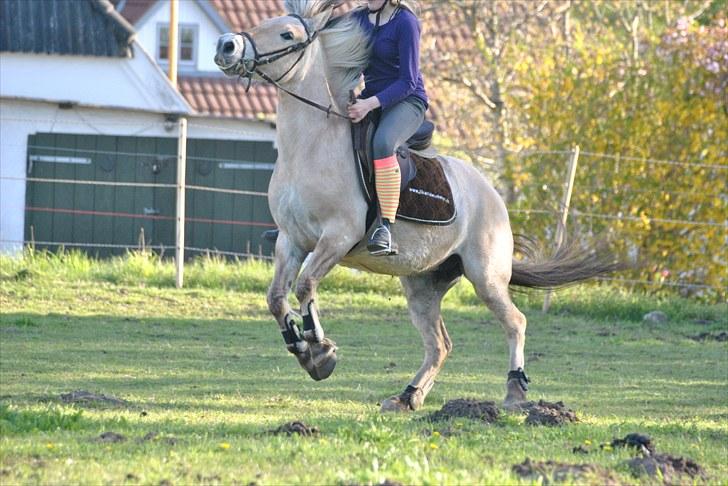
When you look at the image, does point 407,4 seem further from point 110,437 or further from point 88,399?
point 110,437

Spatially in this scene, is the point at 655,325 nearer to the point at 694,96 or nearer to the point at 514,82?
the point at 694,96

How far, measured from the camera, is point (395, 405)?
9.34m

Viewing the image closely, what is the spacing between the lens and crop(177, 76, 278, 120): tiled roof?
28.9m

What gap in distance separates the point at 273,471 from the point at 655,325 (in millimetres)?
11360

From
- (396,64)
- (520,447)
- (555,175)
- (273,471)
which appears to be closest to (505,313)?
(396,64)

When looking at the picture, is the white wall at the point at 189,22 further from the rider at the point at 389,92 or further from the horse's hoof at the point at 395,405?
the horse's hoof at the point at 395,405

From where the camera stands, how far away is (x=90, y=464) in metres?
6.04

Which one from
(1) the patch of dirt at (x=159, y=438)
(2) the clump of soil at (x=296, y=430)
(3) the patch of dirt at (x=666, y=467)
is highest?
(3) the patch of dirt at (x=666, y=467)

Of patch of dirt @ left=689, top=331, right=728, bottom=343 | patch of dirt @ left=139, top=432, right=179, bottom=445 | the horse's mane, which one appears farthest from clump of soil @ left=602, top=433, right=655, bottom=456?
patch of dirt @ left=689, top=331, right=728, bottom=343

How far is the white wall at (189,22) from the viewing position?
1174 inches

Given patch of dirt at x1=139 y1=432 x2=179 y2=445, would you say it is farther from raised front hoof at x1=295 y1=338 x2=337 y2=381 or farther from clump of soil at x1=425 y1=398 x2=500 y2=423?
clump of soil at x1=425 y1=398 x2=500 y2=423

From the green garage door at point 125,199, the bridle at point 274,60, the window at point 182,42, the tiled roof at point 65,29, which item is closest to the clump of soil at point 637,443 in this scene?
the bridle at point 274,60

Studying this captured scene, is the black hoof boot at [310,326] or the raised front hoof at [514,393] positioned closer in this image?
the black hoof boot at [310,326]

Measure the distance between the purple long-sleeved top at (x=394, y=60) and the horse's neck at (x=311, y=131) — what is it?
355 mm
